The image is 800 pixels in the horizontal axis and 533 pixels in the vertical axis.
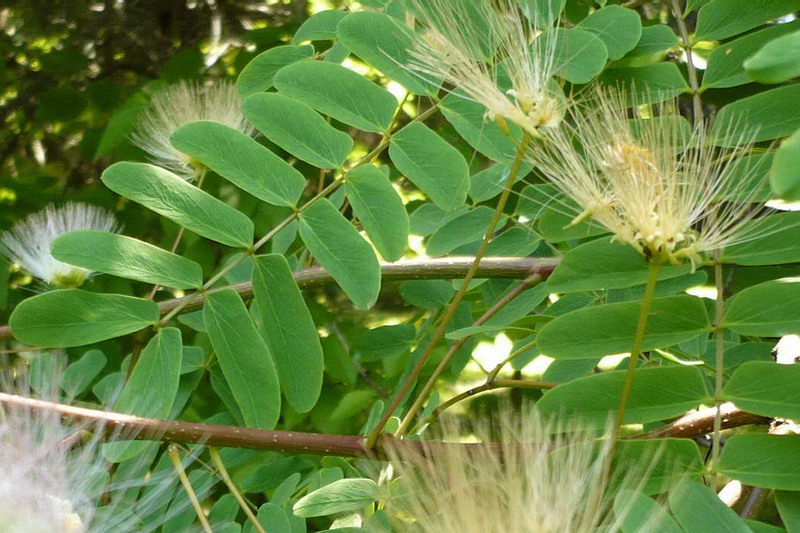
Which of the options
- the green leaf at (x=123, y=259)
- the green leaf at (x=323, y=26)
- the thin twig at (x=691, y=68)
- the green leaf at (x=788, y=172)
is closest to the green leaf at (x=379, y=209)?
the green leaf at (x=123, y=259)

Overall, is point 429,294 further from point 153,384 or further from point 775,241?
point 775,241

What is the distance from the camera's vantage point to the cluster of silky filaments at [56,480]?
109 centimetres

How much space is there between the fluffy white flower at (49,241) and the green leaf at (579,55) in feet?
2.80

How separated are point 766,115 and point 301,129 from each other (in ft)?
1.99

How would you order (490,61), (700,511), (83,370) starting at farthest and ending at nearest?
1. (83,370)
2. (490,61)
3. (700,511)

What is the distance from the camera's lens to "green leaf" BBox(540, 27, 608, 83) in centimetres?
137

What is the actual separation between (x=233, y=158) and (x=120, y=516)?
1.56 ft

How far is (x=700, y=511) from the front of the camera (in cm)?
98

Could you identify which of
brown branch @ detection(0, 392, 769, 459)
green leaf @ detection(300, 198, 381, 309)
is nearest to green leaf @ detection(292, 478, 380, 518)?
brown branch @ detection(0, 392, 769, 459)

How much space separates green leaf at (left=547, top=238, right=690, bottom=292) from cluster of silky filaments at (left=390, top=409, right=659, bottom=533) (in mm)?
197

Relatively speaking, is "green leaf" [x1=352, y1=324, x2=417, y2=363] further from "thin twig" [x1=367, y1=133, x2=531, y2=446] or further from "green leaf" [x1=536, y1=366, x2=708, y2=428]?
"green leaf" [x1=536, y1=366, x2=708, y2=428]

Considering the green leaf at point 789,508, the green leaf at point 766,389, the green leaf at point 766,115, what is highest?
the green leaf at point 766,115

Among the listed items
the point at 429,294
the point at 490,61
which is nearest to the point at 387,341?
the point at 429,294

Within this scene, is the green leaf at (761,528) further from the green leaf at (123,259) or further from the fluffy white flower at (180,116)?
the fluffy white flower at (180,116)
